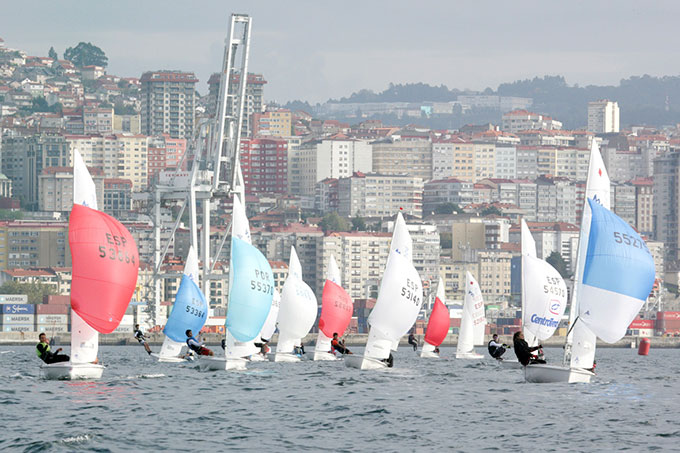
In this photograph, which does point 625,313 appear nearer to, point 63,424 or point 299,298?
point 63,424

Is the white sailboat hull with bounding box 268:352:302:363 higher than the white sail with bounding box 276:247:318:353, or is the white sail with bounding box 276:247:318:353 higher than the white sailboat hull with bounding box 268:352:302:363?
the white sail with bounding box 276:247:318:353

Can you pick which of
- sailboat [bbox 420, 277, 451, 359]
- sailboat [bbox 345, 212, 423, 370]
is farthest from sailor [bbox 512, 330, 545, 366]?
sailboat [bbox 420, 277, 451, 359]

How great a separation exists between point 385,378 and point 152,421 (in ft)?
32.8

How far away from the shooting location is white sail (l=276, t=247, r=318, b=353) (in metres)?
39.4

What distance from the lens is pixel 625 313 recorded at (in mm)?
26094

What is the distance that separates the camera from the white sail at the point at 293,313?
129 ft

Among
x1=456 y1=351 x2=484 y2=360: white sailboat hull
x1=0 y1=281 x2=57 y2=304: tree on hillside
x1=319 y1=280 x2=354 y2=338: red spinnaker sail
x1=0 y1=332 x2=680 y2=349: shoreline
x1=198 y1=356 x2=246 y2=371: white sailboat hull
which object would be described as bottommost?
x1=0 y1=332 x2=680 y2=349: shoreline

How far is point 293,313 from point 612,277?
1483 centimetres

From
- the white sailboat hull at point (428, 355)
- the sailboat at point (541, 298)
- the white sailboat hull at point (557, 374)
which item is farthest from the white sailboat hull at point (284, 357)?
the white sailboat hull at point (557, 374)

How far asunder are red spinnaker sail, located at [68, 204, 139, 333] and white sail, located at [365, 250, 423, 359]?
770 centimetres

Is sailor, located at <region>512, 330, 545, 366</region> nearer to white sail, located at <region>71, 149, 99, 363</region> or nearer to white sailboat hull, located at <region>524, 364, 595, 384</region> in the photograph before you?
white sailboat hull, located at <region>524, 364, 595, 384</region>

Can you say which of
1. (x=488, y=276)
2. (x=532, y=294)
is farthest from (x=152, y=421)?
(x=488, y=276)

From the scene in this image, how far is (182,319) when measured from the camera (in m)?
37.5

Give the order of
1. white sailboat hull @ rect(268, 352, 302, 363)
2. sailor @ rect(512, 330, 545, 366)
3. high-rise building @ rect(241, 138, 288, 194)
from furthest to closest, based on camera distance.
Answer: high-rise building @ rect(241, 138, 288, 194)
white sailboat hull @ rect(268, 352, 302, 363)
sailor @ rect(512, 330, 545, 366)
